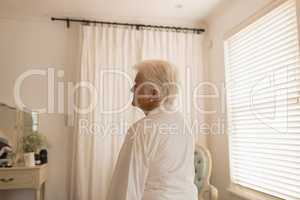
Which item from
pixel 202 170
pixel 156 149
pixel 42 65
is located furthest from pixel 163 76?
pixel 42 65

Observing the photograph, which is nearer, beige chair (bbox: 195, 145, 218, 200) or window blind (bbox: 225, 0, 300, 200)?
window blind (bbox: 225, 0, 300, 200)

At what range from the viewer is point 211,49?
342 centimetres

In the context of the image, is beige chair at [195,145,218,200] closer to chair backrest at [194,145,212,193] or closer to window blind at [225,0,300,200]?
chair backrest at [194,145,212,193]

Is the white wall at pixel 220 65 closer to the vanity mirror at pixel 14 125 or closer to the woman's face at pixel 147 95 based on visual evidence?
the woman's face at pixel 147 95

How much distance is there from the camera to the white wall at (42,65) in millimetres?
3127

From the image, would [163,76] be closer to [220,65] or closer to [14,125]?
[220,65]

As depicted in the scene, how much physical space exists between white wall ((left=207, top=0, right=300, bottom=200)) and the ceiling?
14 cm

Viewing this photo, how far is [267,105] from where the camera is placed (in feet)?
7.58

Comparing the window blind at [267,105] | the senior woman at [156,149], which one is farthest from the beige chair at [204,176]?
the senior woman at [156,149]

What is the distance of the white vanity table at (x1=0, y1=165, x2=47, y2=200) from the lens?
102 inches

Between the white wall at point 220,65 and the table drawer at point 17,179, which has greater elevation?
the white wall at point 220,65

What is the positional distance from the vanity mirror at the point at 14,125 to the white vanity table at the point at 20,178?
0.41 m

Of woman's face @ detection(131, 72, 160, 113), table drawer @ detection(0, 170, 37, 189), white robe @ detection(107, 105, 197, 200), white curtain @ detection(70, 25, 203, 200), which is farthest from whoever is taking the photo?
white curtain @ detection(70, 25, 203, 200)

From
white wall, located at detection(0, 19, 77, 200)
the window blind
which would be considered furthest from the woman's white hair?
white wall, located at detection(0, 19, 77, 200)
